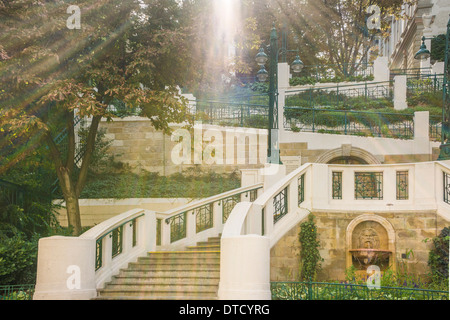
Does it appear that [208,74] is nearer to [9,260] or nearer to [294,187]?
[294,187]

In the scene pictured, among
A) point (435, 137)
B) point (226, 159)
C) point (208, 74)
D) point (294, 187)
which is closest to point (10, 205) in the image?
point (208, 74)

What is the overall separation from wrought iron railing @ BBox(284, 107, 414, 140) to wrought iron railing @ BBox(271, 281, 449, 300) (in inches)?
423

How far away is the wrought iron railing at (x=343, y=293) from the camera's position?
354 inches

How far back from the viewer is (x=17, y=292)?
10.2 meters

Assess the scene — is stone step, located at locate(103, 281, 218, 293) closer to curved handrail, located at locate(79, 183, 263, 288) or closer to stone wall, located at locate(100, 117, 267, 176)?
curved handrail, located at locate(79, 183, 263, 288)

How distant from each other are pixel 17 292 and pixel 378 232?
727 centimetres

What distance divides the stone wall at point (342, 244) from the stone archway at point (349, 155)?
20.9 ft

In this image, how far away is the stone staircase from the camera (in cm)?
1000

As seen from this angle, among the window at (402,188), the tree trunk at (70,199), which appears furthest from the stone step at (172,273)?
the window at (402,188)

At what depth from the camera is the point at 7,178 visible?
46.4 ft

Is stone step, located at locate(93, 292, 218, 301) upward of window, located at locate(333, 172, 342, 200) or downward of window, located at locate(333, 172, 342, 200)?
downward

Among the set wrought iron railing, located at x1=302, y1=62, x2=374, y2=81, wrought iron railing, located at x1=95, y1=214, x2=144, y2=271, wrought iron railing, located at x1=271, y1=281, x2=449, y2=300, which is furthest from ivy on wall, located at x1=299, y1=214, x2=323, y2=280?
wrought iron railing, located at x1=302, y1=62, x2=374, y2=81

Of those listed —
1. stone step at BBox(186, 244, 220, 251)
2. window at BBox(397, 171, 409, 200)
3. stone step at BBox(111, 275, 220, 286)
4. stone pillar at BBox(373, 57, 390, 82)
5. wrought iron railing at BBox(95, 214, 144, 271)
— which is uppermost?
stone pillar at BBox(373, 57, 390, 82)

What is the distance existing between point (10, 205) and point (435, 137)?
13592 millimetres
